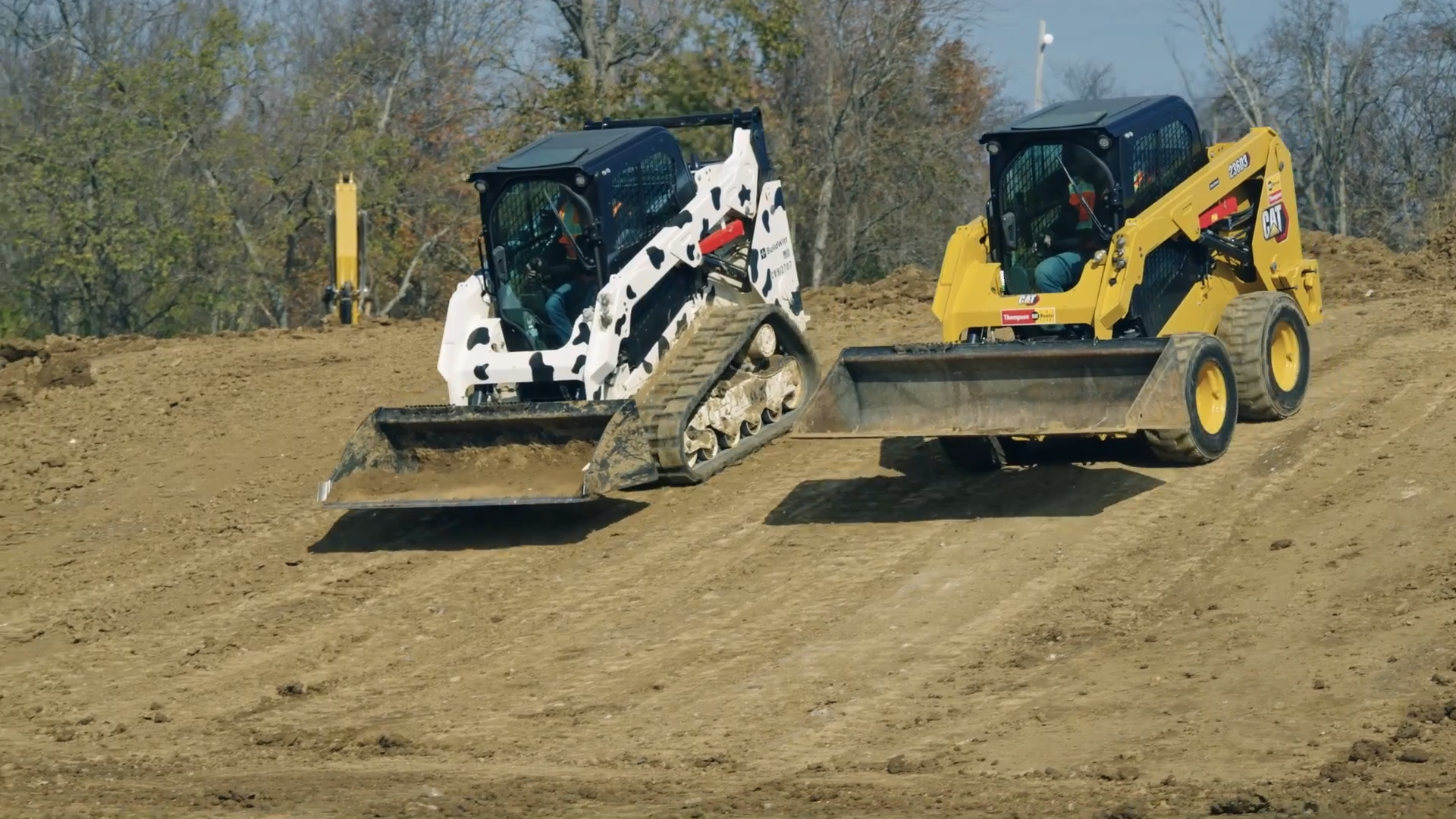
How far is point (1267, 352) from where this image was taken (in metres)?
12.5

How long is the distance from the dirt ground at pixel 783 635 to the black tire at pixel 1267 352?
0.67 feet

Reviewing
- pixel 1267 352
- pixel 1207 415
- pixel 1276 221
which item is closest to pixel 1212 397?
pixel 1207 415

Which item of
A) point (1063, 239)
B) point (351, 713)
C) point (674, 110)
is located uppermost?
point (674, 110)

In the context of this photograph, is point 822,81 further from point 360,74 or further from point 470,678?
point 470,678

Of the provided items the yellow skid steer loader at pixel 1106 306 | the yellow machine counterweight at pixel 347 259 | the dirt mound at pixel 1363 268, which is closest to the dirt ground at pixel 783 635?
the yellow skid steer loader at pixel 1106 306

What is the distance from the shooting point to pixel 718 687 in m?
9.23

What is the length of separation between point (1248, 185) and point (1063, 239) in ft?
5.26

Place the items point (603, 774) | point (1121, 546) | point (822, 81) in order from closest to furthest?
point (603, 774) → point (1121, 546) → point (822, 81)

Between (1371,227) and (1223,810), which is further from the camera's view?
(1371,227)

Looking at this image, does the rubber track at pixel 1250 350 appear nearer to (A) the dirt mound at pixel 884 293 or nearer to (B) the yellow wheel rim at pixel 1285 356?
(B) the yellow wheel rim at pixel 1285 356

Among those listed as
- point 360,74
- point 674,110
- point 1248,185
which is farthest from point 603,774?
point 360,74

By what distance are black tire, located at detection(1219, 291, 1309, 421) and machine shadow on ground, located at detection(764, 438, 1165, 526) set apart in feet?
2.94

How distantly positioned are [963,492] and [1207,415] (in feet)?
5.25

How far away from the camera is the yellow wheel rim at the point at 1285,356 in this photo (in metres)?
12.8
